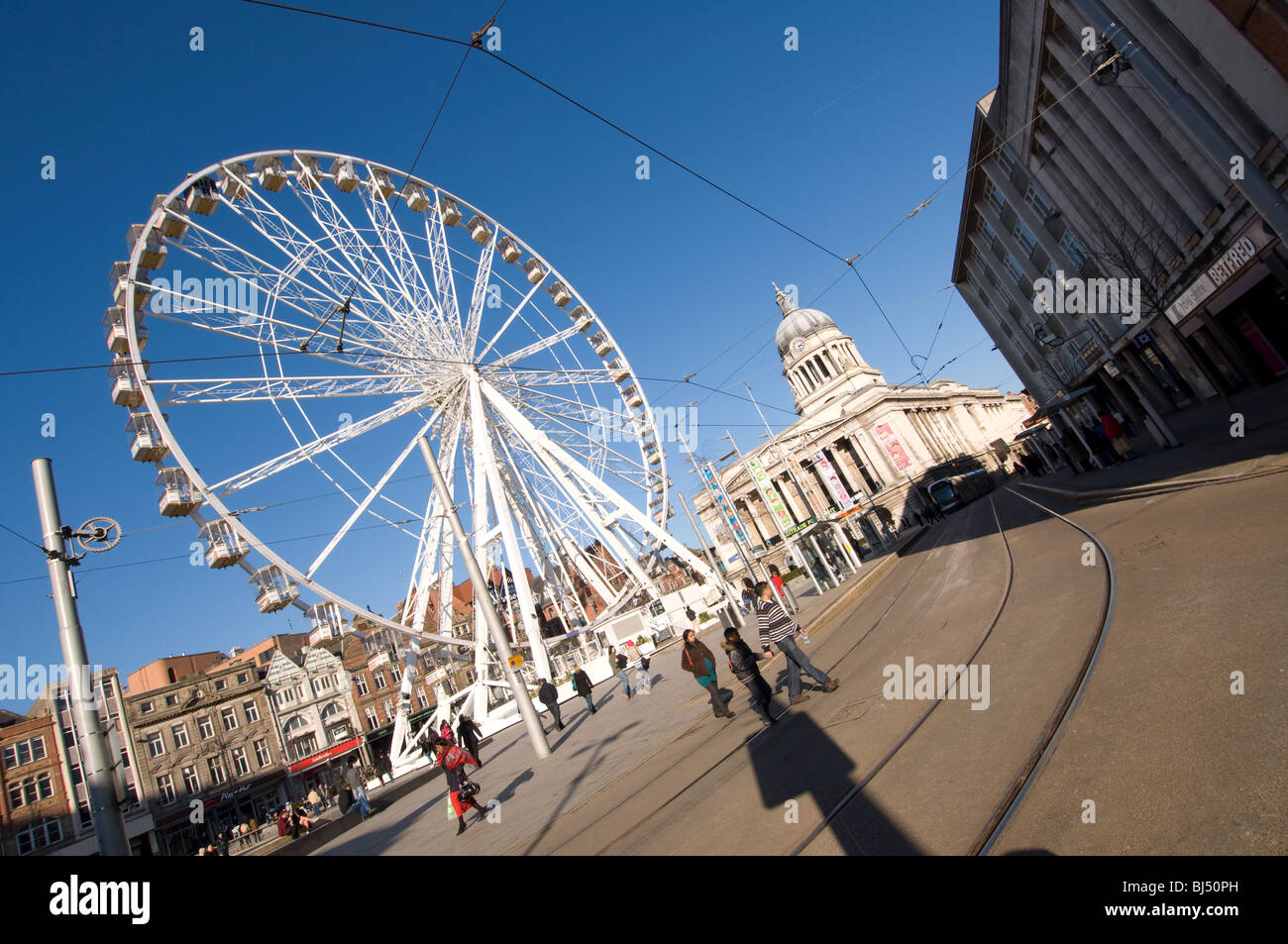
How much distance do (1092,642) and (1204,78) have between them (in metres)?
18.8

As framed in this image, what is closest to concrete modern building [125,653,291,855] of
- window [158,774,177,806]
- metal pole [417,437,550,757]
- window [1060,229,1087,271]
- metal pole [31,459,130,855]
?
window [158,774,177,806]

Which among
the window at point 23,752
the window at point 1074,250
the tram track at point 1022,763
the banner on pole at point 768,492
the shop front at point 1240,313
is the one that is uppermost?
the window at point 23,752

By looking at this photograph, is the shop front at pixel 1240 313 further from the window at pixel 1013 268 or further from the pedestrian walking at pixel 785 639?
the pedestrian walking at pixel 785 639

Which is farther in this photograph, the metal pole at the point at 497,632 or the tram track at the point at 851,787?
the metal pole at the point at 497,632

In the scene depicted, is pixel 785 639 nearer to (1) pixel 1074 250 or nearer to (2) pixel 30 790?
(1) pixel 1074 250

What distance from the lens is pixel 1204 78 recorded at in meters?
17.3

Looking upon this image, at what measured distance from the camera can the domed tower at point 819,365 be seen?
294 ft

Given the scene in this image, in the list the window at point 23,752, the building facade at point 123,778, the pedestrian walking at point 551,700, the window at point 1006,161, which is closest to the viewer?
the pedestrian walking at point 551,700

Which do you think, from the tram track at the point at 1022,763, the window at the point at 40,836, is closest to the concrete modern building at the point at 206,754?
the window at the point at 40,836

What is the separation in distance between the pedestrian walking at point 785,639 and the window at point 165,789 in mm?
52069

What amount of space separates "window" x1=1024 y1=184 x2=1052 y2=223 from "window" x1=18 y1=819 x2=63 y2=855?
64.3 meters

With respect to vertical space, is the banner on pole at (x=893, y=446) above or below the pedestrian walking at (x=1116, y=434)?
above

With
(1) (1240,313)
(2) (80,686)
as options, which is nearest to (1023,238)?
(1) (1240,313)

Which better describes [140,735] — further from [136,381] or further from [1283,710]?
[1283,710]
